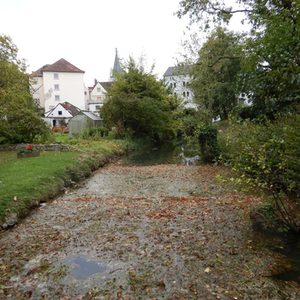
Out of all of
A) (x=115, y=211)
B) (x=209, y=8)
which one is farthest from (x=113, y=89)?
(x=115, y=211)

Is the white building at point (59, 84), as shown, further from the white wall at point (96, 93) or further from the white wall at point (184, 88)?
the white wall at point (184, 88)

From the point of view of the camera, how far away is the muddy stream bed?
4891 millimetres

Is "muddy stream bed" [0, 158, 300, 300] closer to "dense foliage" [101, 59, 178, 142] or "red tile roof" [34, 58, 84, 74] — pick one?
"dense foliage" [101, 59, 178, 142]

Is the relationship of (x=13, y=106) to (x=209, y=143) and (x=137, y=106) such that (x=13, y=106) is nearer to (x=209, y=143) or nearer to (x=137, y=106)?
(x=137, y=106)

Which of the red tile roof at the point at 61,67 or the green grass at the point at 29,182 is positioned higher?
the red tile roof at the point at 61,67

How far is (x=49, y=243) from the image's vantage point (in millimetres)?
6949

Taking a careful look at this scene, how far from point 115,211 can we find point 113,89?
942 inches

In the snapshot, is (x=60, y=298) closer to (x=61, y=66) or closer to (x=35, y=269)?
(x=35, y=269)

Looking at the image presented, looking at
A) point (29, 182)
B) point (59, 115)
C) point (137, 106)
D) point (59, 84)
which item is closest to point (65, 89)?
point (59, 84)

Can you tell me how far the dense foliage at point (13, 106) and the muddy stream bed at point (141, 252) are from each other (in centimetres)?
1462

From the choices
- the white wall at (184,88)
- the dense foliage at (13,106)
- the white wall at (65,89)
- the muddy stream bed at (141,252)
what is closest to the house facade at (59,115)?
the white wall at (65,89)

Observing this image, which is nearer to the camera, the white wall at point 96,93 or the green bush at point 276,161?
the green bush at point 276,161

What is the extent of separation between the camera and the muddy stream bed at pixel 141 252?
16.0 ft

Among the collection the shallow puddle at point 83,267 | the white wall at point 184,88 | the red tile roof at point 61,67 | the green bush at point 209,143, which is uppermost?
the red tile roof at point 61,67
